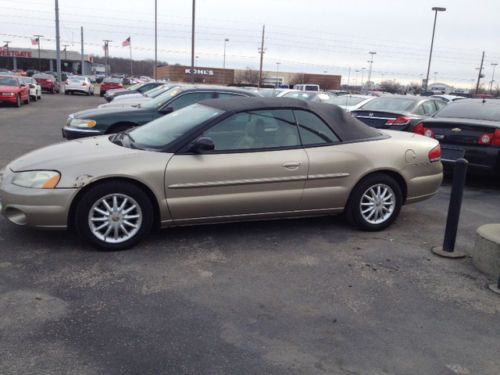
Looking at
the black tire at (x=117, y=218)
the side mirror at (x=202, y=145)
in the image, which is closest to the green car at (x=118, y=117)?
the side mirror at (x=202, y=145)

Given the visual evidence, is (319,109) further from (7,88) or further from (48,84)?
(48,84)

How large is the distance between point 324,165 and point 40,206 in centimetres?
274

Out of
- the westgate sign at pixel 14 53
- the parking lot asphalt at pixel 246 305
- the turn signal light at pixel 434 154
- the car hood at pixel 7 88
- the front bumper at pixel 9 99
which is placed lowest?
the parking lot asphalt at pixel 246 305

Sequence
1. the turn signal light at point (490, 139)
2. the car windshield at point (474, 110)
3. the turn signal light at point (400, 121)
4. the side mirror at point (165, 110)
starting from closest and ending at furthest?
the turn signal light at point (490, 139) → the car windshield at point (474, 110) → the side mirror at point (165, 110) → the turn signal light at point (400, 121)

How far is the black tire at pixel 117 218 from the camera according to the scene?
4.38m

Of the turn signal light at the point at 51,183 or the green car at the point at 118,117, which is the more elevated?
the green car at the point at 118,117

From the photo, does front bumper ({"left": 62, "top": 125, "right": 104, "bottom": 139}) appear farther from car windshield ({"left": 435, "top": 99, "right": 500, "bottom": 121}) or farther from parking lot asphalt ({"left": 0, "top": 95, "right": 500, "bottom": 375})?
car windshield ({"left": 435, "top": 99, "right": 500, "bottom": 121})

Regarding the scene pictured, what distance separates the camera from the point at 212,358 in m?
2.93

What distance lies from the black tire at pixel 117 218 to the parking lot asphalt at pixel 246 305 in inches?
4.5

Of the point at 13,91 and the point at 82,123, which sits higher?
the point at 82,123

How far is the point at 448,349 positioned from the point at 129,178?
2.95m

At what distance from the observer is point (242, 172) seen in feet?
15.5

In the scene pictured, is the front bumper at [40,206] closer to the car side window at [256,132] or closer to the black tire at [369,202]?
the car side window at [256,132]

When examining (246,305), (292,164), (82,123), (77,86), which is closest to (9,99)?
(82,123)
